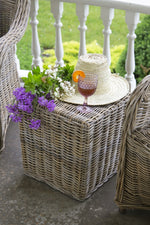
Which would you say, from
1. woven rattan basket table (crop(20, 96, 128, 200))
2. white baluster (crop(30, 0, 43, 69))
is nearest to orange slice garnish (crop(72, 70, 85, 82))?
woven rattan basket table (crop(20, 96, 128, 200))

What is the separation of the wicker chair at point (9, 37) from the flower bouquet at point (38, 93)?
354mm

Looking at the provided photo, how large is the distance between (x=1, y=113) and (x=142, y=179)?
1.01 meters

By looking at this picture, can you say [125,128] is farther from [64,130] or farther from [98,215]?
[98,215]

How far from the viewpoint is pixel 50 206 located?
204 cm

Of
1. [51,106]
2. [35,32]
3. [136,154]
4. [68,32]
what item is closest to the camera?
[136,154]

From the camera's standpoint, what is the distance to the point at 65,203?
2066mm

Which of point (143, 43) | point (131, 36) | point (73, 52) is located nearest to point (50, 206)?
point (131, 36)

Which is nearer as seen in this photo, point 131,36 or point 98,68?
point 98,68

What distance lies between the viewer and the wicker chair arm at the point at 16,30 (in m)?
2.14

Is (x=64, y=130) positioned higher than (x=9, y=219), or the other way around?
(x=64, y=130)

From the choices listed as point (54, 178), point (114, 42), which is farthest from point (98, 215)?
point (114, 42)

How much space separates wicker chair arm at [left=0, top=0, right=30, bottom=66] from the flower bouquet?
0.28 m

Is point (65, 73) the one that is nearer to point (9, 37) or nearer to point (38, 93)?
point (38, 93)

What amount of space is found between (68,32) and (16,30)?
130 inches
